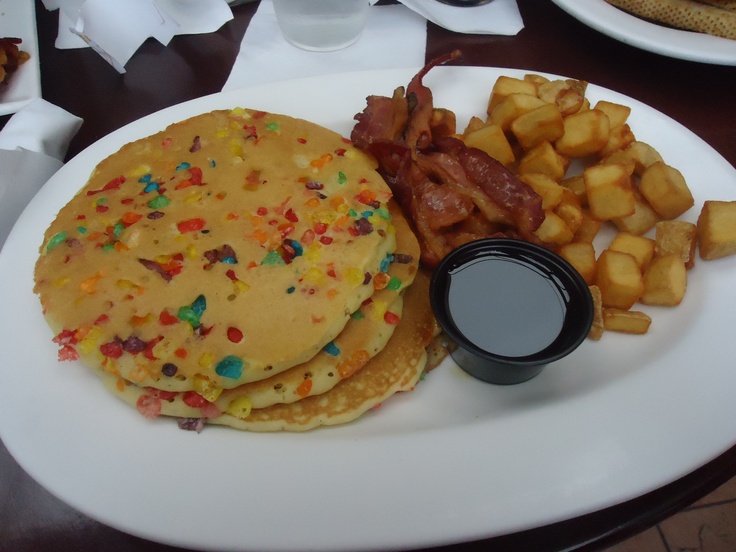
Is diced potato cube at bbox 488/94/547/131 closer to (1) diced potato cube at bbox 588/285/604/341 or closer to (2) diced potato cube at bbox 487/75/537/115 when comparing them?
(2) diced potato cube at bbox 487/75/537/115

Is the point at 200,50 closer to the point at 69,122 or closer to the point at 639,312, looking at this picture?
the point at 69,122

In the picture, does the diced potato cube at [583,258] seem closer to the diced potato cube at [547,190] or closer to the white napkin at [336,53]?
Answer: the diced potato cube at [547,190]

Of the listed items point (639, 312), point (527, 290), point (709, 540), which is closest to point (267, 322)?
point (527, 290)

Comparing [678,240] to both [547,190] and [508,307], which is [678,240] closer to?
[547,190]

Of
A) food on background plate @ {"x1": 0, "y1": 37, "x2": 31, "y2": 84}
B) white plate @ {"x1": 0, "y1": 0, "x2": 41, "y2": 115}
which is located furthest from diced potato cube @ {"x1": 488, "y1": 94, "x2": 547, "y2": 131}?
food on background plate @ {"x1": 0, "y1": 37, "x2": 31, "y2": 84}

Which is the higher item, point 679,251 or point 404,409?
point 679,251
